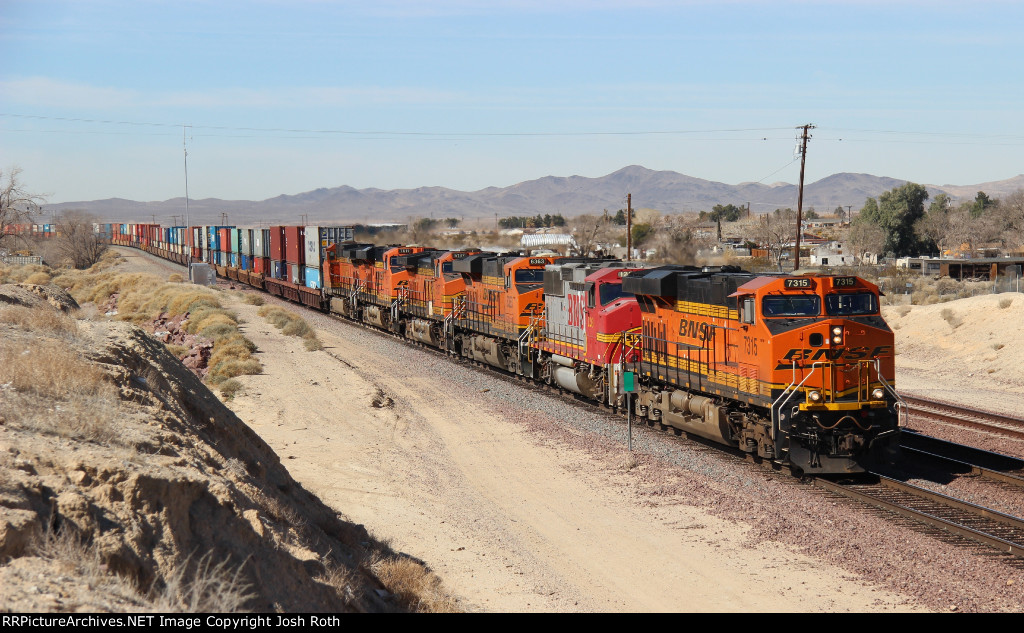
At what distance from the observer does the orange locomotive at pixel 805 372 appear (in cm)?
1538

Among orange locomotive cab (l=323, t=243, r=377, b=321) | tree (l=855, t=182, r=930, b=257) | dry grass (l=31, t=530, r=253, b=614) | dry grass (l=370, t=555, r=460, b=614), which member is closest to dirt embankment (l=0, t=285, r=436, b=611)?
dry grass (l=31, t=530, r=253, b=614)

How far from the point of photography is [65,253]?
93.4 metres

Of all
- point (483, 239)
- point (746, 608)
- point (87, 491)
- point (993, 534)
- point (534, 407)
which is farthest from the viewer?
point (483, 239)

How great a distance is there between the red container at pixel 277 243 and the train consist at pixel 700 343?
26240 mm

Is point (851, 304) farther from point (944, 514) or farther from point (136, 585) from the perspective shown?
point (136, 585)

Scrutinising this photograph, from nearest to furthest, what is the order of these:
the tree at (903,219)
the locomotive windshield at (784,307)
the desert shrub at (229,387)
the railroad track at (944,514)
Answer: the railroad track at (944,514) < the locomotive windshield at (784,307) < the desert shrub at (229,387) < the tree at (903,219)

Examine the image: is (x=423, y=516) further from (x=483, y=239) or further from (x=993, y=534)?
(x=483, y=239)

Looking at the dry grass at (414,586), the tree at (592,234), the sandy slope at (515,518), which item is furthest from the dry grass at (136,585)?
the tree at (592,234)

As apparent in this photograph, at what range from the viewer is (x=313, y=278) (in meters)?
53.2

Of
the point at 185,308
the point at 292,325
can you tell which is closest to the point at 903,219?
the point at 292,325

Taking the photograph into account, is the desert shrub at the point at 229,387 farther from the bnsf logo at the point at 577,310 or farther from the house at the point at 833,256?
the house at the point at 833,256

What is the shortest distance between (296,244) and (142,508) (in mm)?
49306
